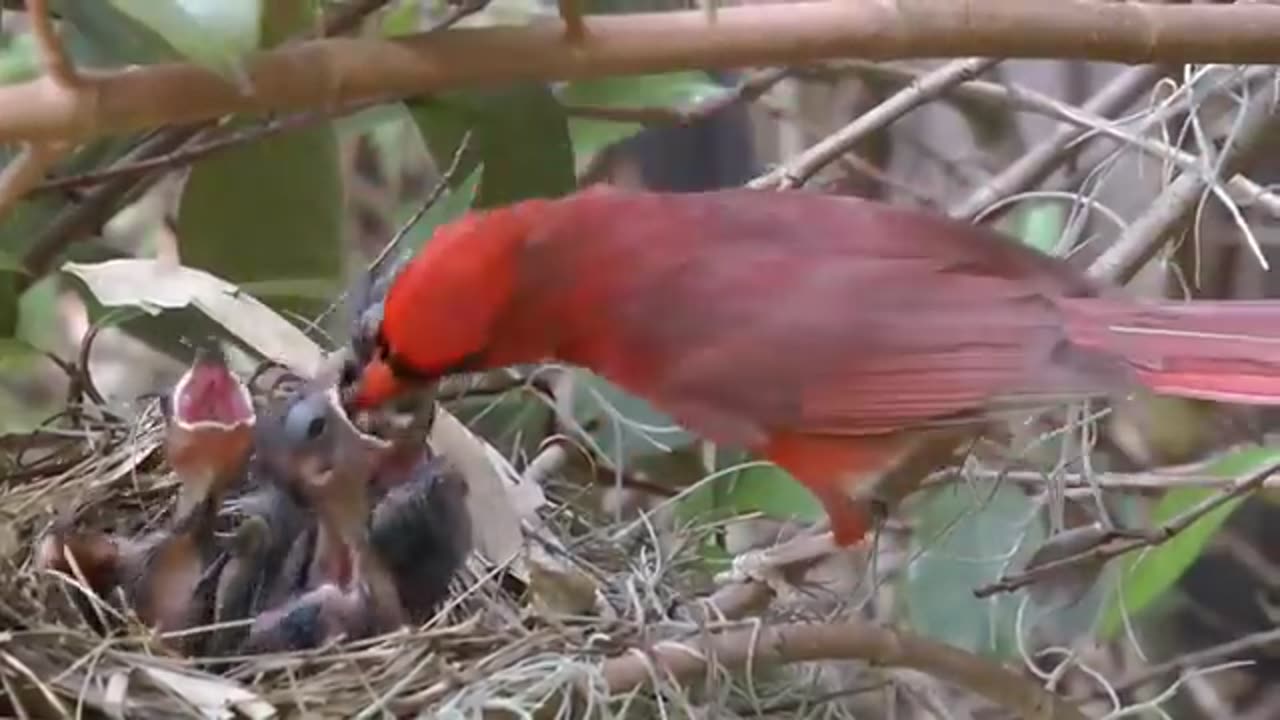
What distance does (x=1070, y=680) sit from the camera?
172 centimetres

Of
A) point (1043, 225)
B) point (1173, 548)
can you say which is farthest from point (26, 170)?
point (1043, 225)

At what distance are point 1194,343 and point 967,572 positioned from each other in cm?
35

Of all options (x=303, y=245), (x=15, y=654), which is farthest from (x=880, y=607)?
(x=15, y=654)

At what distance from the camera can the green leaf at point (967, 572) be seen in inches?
49.0

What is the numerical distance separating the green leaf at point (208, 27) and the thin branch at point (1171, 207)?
612 millimetres

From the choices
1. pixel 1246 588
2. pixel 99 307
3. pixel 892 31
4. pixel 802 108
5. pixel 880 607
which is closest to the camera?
pixel 892 31

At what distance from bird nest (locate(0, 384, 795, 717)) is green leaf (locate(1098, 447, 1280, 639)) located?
0.31 metres

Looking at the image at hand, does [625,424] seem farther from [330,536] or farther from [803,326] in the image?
[803,326]

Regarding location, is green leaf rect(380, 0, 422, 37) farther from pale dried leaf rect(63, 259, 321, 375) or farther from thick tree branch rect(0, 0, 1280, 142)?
thick tree branch rect(0, 0, 1280, 142)

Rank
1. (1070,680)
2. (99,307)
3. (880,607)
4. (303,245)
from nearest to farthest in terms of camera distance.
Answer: (99,307), (303,245), (880,607), (1070,680)

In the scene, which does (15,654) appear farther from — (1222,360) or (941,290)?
(1222,360)

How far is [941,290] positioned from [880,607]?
584mm

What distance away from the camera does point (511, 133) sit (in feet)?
4.03

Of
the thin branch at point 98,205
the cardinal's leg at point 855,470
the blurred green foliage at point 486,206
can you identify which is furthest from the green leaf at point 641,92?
the cardinal's leg at point 855,470
